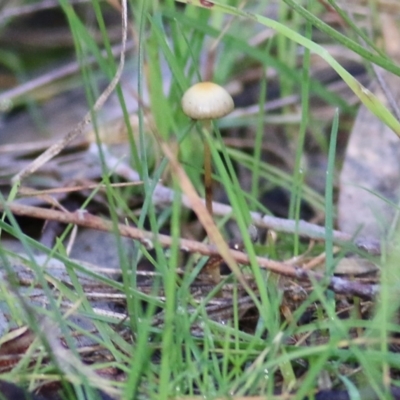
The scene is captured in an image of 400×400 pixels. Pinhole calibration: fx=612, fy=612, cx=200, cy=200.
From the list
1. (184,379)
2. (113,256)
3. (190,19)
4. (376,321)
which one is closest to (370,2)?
(190,19)

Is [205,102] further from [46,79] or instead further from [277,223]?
[46,79]

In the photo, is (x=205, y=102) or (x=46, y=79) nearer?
(x=205, y=102)

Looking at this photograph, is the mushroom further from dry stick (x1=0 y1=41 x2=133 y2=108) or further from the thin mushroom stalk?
dry stick (x1=0 y1=41 x2=133 y2=108)

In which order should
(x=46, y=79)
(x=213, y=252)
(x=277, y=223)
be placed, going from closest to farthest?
(x=213, y=252)
(x=277, y=223)
(x=46, y=79)

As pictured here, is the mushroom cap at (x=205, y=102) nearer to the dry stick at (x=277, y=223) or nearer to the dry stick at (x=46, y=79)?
the dry stick at (x=277, y=223)

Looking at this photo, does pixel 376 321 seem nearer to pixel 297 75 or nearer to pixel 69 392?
pixel 69 392

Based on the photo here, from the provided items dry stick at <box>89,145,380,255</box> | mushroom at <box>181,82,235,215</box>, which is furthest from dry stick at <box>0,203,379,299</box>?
mushroom at <box>181,82,235,215</box>

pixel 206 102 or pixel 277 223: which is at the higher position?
pixel 206 102

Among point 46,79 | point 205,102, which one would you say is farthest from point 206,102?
point 46,79
